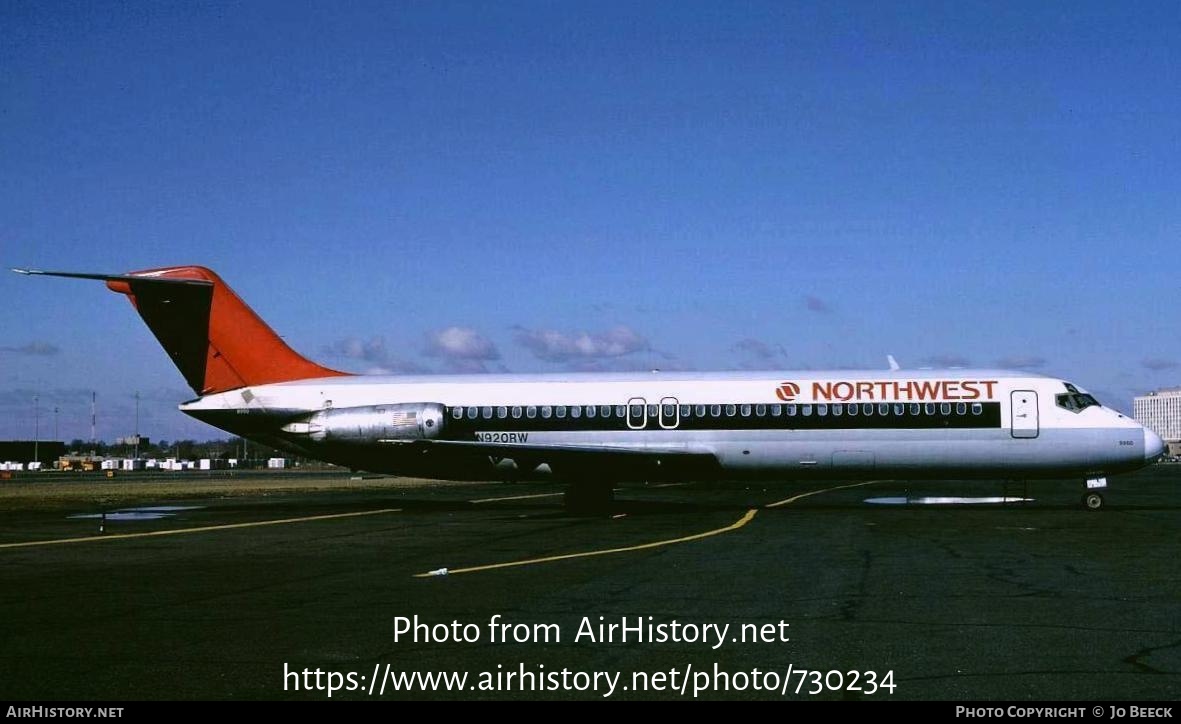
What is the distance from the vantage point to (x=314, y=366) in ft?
104

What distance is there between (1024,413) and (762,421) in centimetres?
660

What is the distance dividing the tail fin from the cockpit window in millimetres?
21214

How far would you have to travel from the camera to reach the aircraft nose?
26719 mm

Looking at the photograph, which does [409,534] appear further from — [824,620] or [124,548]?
[824,620]

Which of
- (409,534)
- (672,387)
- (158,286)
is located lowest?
(409,534)

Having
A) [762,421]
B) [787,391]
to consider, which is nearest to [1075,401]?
[787,391]

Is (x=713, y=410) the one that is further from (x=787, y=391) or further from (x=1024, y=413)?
(x=1024, y=413)

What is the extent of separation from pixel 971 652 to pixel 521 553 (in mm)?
9753

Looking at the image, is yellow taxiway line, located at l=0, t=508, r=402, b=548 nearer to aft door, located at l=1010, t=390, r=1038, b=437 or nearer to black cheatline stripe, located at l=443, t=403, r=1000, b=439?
black cheatline stripe, located at l=443, t=403, r=1000, b=439

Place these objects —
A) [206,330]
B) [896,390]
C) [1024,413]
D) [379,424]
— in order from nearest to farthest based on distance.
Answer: [1024,413] → [896,390] → [379,424] → [206,330]

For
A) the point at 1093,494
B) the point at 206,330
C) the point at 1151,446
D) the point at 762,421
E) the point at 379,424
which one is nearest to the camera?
the point at 1151,446

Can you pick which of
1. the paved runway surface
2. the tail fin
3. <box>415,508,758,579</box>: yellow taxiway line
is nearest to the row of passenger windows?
the paved runway surface

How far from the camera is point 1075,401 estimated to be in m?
27.3

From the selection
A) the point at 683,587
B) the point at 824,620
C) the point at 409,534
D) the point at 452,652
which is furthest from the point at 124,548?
the point at 824,620
